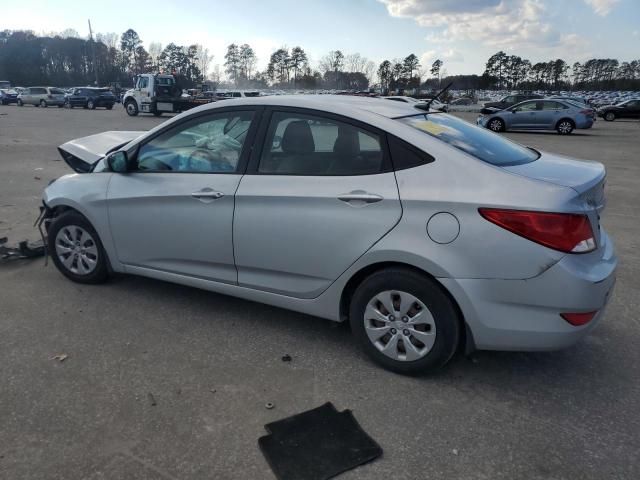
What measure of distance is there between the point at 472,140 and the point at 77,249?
339 cm

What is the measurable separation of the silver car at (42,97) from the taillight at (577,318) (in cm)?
4667

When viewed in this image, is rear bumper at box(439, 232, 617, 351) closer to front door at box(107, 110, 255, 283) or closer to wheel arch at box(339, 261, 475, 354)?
wheel arch at box(339, 261, 475, 354)

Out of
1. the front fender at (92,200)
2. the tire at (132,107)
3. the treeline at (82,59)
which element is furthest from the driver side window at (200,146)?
the treeline at (82,59)

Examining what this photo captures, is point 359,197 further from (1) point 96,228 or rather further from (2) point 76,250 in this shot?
(2) point 76,250

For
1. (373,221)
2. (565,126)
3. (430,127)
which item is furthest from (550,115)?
(373,221)

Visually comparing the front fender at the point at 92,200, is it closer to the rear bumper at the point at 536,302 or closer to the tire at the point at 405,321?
the tire at the point at 405,321

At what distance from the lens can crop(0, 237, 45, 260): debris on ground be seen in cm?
500

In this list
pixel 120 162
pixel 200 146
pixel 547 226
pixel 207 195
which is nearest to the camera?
pixel 547 226

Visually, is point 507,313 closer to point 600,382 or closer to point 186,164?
point 600,382

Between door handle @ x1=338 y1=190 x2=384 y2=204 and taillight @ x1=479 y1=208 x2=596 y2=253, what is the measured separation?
2.17 feet

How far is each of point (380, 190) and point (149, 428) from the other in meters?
1.82

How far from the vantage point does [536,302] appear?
269 cm

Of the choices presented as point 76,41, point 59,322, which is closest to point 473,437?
point 59,322

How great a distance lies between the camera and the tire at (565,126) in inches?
881
